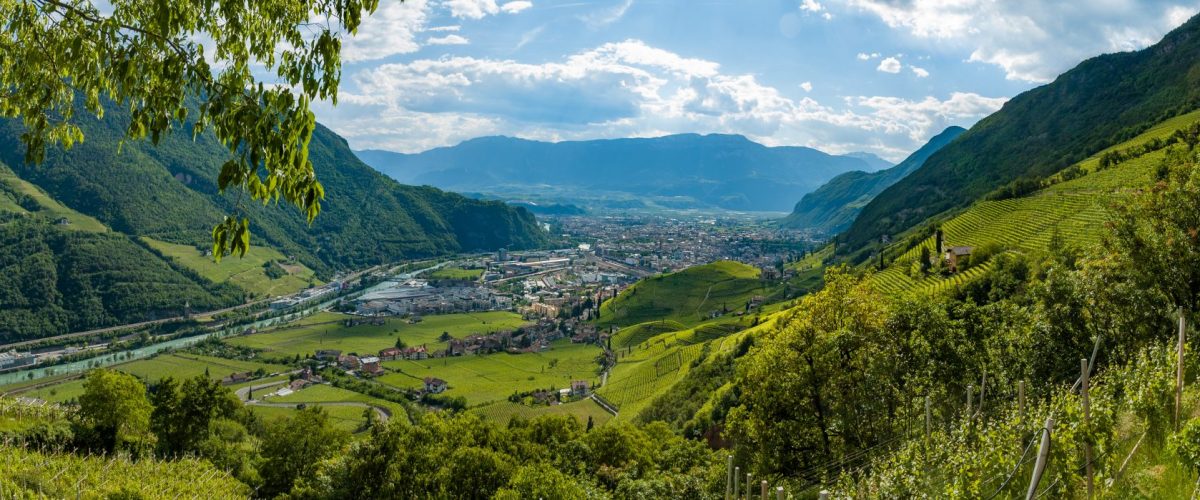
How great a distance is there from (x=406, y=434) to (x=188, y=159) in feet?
622

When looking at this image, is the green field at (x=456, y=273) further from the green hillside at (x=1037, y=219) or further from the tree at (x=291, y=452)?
the tree at (x=291, y=452)

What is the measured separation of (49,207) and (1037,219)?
16876 centimetres

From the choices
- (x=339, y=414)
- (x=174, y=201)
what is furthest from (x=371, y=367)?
(x=174, y=201)

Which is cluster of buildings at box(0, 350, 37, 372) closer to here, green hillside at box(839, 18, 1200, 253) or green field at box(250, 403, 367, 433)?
green field at box(250, 403, 367, 433)

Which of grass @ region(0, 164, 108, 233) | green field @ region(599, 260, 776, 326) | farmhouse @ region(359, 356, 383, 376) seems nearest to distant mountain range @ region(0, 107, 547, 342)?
grass @ region(0, 164, 108, 233)

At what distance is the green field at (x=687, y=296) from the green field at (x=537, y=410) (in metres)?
32.5

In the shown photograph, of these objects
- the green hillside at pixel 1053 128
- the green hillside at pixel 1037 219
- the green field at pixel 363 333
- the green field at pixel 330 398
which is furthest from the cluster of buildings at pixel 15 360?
the green hillside at pixel 1053 128

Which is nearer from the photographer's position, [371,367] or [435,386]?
[435,386]

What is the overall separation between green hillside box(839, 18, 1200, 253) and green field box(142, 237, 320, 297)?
116228 mm

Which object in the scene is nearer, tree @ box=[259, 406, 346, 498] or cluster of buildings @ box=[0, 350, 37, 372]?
tree @ box=[259, 406, 346, 498]

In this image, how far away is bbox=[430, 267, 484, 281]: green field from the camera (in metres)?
149

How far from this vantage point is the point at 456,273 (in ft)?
506

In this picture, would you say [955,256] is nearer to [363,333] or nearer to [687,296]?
[687,296]

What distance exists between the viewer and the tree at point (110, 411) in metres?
28.0
